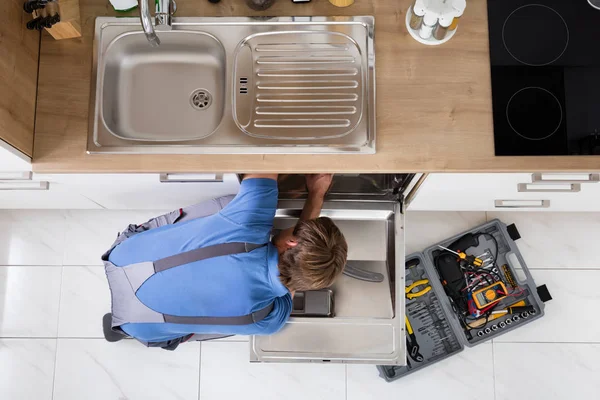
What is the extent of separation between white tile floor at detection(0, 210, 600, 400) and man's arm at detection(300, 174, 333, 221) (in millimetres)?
767

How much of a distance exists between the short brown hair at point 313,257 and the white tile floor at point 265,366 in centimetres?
95

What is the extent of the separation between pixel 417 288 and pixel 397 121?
3.27 feet

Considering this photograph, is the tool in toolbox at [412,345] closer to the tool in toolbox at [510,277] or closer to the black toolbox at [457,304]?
the black toolbox at [457,304]

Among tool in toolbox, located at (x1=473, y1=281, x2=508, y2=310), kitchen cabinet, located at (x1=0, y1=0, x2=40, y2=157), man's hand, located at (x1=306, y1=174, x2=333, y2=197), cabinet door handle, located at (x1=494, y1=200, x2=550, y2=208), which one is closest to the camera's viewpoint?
kitchen cabinet, located at (x1=0, y1=0, x2=40, y2=157)

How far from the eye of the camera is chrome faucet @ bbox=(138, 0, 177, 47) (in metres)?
1.30

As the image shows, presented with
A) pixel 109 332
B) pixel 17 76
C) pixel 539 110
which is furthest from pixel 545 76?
pixel 109 332

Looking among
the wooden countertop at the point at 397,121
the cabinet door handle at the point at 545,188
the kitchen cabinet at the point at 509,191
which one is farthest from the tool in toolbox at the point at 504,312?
the wooden countertop at the point at 397,121

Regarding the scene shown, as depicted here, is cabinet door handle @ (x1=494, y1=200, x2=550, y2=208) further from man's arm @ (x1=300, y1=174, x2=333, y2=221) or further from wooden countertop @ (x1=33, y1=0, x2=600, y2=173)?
man's arm @ (x1=300, y1=174, x2=333, y2=221)

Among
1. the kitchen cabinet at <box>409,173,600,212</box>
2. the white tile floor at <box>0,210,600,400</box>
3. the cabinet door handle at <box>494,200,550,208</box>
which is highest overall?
the kitchen cabinet at <box>409,173,600,212</box>

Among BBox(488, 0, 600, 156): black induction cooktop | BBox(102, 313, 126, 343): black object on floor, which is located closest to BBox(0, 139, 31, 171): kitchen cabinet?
BBox(102, 313, 126, 343): black object on floor

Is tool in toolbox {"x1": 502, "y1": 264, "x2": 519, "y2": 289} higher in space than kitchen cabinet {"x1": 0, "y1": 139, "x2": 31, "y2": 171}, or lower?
lower

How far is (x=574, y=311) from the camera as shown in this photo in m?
2.28

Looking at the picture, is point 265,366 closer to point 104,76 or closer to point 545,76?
point 104,76

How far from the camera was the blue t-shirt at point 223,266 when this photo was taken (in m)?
1.47
